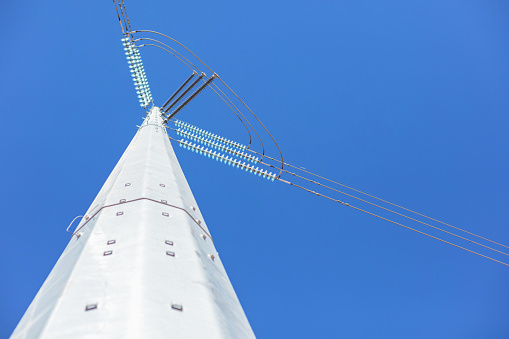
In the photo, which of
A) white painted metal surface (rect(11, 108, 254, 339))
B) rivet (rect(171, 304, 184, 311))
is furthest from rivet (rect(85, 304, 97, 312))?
rivet (rect(171, 304, 184, 311))

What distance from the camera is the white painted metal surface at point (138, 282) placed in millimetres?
3398

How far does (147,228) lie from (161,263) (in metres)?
0.96

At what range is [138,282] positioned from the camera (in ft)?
13.0

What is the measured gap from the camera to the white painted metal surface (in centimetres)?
340

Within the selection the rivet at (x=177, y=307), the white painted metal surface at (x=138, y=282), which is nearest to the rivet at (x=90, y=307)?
the white painted metal surface at (x=138, y=282)

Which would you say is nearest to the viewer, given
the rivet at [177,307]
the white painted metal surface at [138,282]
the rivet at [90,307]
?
the white painted metal surface at [138,282]

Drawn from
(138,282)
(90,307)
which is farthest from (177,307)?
(90,307)

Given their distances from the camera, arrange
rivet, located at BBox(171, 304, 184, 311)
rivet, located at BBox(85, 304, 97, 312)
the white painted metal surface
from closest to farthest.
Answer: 1. the white painted metal surface
2. rivet, located at BBox(85, 304, 97, 312)
3. rivet, located at BBox(171, 304, 184, 311)

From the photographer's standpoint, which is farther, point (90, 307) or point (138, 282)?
point (138, 282)

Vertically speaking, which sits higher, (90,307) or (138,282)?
(138,282)

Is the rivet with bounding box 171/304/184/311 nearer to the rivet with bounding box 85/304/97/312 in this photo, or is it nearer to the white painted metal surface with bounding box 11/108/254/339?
the white painted metal surface with bounding box 11/108/254/339

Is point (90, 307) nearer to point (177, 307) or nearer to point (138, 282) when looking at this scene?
point (138, 282)

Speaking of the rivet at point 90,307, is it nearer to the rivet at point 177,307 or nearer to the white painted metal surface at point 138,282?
the white painted metal surface at point 138,282

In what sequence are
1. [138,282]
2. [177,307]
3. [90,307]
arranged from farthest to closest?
[138,282]
[177,307]
[90,307]
